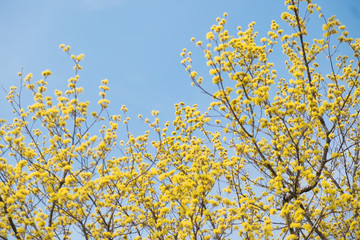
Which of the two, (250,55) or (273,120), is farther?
(250,55)

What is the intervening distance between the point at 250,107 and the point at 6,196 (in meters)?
5.65

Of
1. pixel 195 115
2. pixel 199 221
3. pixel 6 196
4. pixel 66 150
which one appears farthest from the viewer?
pixel 195 115

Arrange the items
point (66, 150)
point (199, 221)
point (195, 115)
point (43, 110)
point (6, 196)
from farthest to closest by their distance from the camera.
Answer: point (195, 115) < point (43, 110) < point (66, 150) < point (6, 196) < point (199, 221)

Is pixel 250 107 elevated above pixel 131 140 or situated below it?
below

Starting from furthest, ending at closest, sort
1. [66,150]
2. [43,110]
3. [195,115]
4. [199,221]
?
[195,115] < [43,110] < [66,150] < [199,221]

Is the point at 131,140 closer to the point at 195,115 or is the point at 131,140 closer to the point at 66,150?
the point at 195,115

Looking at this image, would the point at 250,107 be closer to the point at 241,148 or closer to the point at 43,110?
the point at 241,148

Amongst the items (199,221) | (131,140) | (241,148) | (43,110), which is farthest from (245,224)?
(43,110)

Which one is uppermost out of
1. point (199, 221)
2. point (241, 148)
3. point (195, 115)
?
point (195, 115)

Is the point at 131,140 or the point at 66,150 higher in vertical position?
the point at 131,140

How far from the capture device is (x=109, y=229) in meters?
7.04

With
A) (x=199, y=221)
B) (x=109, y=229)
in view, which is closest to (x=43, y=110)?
(x=109, y=229)

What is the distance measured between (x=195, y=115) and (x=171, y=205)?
3.23 m

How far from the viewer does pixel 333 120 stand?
6.88 m
